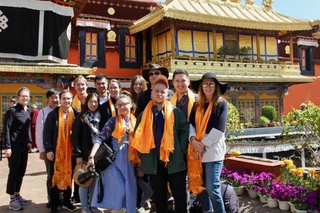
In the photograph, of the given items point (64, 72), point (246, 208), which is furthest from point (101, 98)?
point (64, 72)

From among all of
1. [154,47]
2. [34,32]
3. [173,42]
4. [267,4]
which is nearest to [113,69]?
[154,47]

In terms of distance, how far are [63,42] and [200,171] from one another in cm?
1029

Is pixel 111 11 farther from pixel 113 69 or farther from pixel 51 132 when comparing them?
pixel 51 132

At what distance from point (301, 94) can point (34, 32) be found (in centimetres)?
1617

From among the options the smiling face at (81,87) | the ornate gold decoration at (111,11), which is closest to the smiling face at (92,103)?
the smiling face at (81,87)

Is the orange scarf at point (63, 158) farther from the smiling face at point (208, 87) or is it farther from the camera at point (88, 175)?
the smiling face at point (208, 87)

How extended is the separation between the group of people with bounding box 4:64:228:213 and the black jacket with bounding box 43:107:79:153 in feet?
0.04

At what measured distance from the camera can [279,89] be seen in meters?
18.0

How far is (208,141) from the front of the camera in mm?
3295

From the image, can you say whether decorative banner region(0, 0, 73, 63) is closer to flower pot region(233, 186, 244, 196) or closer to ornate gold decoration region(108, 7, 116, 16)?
ornate gold decoration region(108, 7, 116, 16)

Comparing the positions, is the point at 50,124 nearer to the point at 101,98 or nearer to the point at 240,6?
the point at 101,98

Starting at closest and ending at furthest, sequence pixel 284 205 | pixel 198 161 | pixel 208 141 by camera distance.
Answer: pixel 208 141 < pixel 198 161 < pixel 284 205

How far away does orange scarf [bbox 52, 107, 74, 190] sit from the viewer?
14.4 ft

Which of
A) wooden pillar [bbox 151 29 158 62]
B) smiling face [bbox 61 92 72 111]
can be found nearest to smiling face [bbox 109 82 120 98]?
smiling face [bbox 61 92 72 111]
